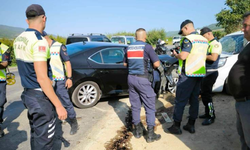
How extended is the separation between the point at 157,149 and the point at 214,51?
2.12 meters

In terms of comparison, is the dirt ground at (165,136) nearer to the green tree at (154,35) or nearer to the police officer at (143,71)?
the police officer at (143,71)

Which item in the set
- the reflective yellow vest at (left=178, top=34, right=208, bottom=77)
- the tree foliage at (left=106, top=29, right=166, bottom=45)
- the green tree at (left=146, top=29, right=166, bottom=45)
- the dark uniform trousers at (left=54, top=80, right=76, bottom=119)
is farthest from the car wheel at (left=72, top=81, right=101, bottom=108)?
the green tree at (left=146, top=29, right=166, bottom=45)

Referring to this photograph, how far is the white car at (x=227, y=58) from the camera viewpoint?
4914mm

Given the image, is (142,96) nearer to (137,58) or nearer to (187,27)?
(137,58)

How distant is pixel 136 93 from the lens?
129 inches

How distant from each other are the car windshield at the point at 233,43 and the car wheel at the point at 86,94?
12.8ft

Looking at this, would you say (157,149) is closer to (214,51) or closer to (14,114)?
(214,51)

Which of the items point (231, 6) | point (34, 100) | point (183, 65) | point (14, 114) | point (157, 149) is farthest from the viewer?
point (231, 6)

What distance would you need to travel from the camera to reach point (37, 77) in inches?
72.0

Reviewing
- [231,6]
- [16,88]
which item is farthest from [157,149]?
[231,6]

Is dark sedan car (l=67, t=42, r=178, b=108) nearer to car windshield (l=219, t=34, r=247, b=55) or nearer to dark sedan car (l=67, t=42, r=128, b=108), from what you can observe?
dark sedan car (l=67, t=42, r=128, b=108)

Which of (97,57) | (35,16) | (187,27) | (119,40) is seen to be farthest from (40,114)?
(119,40)

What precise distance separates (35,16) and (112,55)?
131 inches

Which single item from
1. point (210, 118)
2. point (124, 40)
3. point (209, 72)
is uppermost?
point (124, 40)
